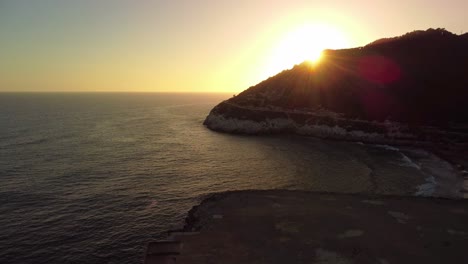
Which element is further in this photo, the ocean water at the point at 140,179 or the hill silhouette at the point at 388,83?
the hill silhouette at the point at 388,83

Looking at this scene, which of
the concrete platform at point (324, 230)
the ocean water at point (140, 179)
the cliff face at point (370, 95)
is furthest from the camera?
the cliff face at point (370, 95)

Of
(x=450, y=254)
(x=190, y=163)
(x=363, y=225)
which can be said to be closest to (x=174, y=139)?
(x=190, y=163)

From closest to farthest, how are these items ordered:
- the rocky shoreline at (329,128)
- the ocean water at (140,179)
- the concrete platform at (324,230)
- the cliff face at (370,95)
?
the concrete platform at (324,230)
the ocean water at (140,179)
the rocky shoreline at (329,128)
the cliff face at (370,95)

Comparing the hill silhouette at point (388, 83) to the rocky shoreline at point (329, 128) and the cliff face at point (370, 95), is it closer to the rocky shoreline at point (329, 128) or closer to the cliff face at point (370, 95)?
the cliff face at point (370, 95)

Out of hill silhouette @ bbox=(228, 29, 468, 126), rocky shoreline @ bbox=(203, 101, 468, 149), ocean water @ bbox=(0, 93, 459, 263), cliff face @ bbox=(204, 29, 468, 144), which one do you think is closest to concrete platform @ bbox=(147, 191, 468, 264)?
ocean water @ bbox=(0, 93, 459, 263)

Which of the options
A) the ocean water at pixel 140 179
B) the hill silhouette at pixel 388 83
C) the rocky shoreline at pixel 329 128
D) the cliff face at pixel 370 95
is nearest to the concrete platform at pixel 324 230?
the ocean water at pixel 140 179
